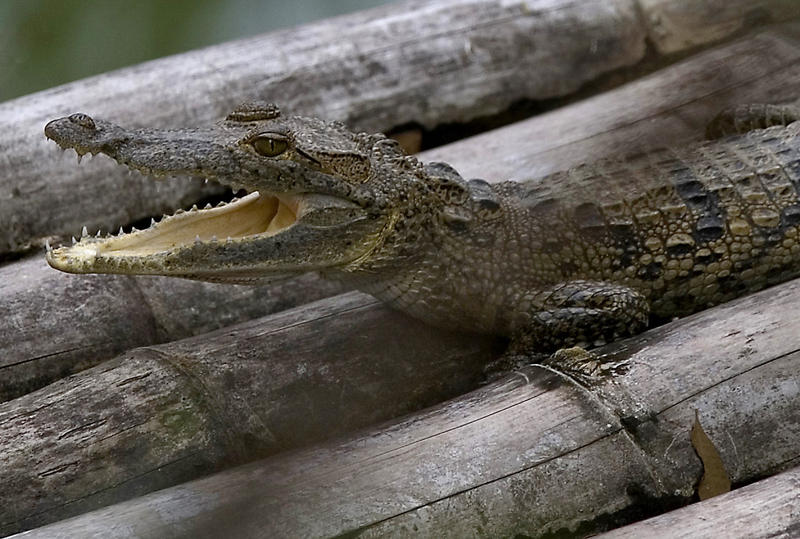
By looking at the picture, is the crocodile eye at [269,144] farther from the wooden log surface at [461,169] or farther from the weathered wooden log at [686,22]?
the weathered wooden log at [686,22]

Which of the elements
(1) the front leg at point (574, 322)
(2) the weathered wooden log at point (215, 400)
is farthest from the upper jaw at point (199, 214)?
(1) the front leg at point (574, 322)

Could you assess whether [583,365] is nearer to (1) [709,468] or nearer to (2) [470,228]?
(1) [709,468]

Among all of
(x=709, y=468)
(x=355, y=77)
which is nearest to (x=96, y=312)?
(x=355, y=77)

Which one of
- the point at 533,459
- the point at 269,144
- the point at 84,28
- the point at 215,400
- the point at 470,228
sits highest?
the point at 84,28

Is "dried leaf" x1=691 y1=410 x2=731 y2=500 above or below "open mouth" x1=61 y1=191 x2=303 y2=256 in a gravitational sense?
below

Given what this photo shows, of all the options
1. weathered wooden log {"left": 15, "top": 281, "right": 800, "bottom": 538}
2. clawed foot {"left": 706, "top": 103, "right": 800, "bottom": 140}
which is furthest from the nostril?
clawed foot {"left": 706, "top": 103, "right": 800, "bottom": 140}

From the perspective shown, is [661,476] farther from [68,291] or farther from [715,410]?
[68,291]

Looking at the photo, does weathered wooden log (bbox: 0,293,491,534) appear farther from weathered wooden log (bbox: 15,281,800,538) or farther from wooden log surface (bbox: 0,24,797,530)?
weathered wooden log (bbox: 15,281,800,538)
